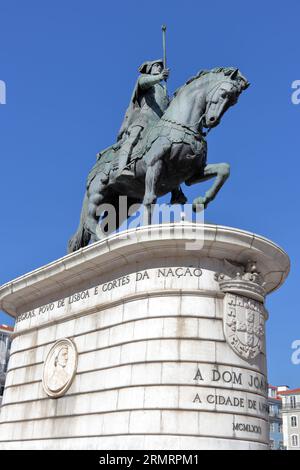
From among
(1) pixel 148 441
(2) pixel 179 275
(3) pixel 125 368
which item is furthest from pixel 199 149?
(1) pixel 148 441

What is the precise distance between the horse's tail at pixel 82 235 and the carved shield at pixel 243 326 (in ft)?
16.7

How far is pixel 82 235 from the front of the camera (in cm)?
1585

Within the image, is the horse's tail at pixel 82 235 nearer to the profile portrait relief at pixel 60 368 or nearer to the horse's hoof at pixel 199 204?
the profile portrait relief at pixel 60 368

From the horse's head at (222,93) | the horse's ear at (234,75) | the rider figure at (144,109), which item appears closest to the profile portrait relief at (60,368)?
the rider figure at (144,109)

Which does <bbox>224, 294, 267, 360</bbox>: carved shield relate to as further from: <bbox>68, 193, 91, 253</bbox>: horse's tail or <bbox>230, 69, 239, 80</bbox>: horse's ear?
<bbox>68, 193, 91, 253</bbox>: horse's tail

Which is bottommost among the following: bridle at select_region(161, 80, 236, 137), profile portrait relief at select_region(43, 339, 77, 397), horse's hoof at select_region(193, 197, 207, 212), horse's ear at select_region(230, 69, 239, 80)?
profile portrait relief at select_region(43, 339, 77, 397)

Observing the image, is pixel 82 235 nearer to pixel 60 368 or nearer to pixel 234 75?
pixel 60 368

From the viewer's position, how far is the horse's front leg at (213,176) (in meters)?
13.6

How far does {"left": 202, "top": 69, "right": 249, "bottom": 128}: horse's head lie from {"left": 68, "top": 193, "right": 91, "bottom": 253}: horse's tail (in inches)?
169

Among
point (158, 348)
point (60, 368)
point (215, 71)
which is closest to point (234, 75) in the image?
point (215, 71)

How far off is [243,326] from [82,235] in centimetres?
563

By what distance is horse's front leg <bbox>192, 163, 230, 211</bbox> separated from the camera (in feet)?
44.7

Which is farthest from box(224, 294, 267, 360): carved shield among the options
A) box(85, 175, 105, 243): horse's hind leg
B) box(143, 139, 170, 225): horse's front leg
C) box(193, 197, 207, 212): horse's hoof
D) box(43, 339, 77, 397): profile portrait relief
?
box(85, 175, 105, 243): horse's hind leg
